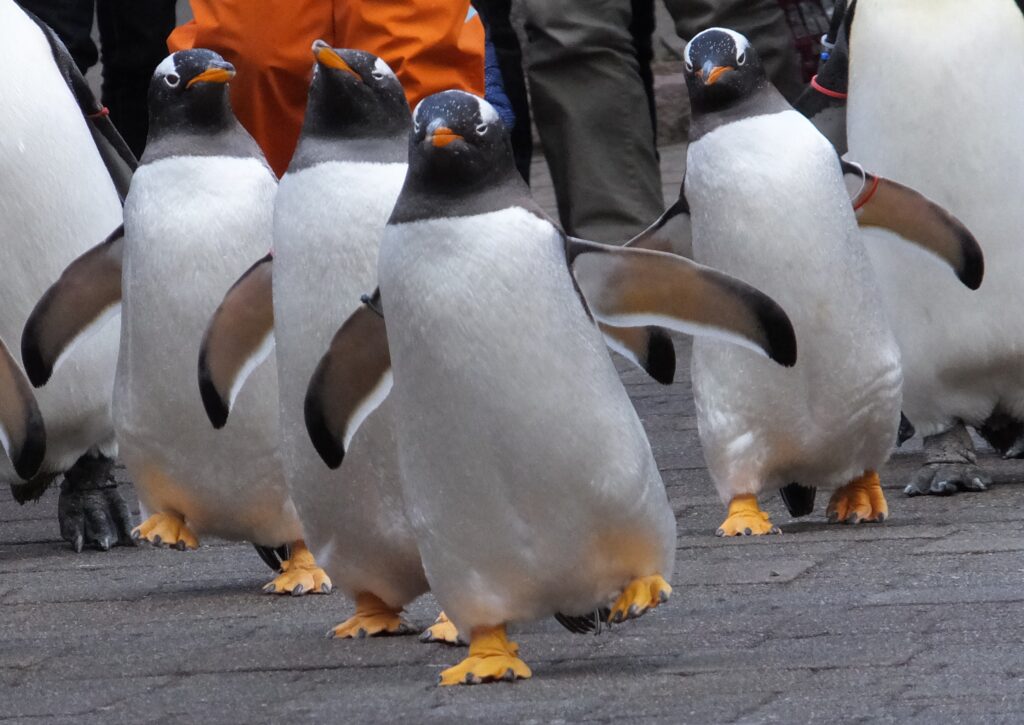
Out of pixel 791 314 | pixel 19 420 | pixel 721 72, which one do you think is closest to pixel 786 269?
pixel 791 314

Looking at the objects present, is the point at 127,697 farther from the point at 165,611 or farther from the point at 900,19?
the point at 900,19

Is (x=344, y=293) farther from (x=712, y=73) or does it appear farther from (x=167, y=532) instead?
(x=712, y=73)

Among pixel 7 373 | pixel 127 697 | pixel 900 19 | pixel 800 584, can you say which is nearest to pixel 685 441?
pixel 900 19

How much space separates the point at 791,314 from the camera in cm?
443

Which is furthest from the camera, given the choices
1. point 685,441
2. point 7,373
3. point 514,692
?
point 685,441

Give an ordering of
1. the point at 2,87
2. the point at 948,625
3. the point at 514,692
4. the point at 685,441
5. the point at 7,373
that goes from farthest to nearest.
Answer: the point at 685,441
the point at 2,87
the point at 7,373
the point at 948,625
the point at 514,692

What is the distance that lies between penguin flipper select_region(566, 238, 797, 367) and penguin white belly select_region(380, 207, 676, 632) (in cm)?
11

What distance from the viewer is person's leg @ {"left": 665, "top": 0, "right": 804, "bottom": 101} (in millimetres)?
6879

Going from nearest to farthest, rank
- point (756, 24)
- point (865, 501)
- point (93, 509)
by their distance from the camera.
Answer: point (865, 501)
point (93, 509)
point (756, 24)

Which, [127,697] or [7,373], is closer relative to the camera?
[127,697]

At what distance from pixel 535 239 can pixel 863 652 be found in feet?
2.54

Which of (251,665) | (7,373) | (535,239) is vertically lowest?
(251,665)

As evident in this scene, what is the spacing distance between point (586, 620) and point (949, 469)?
1.79m

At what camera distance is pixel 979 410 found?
5.12 metres
